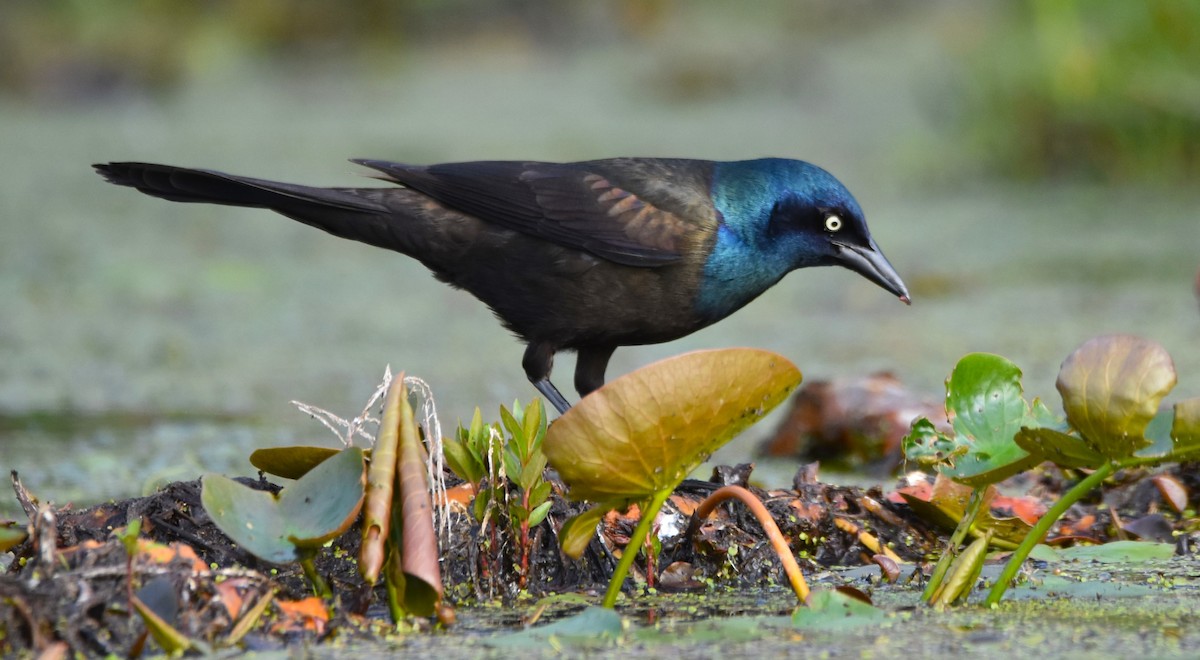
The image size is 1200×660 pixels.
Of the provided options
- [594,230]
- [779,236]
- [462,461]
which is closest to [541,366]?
[594,230]

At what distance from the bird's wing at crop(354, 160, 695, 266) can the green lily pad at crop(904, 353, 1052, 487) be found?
112cm

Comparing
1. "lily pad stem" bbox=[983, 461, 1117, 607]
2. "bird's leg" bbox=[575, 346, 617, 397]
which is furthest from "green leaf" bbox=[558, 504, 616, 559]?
"bird's leg" bbox=[575, 346, 617, 397]

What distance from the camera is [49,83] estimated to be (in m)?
9.57

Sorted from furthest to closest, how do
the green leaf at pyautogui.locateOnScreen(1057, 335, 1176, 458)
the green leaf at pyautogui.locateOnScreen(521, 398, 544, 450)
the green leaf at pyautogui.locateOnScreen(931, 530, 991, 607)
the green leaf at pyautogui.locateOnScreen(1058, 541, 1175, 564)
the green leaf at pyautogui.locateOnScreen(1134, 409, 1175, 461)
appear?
1. the green leaf at pyautogui.locateOnScreen(1058, 541, 1175, 564)
2. the green leaf at pyautogui.locateOnScreen(521, 398, 544, 450)
3. the green leaf at pyautogui.locateOnScreen(931, 530, 991, 607)
4. the green leaf at pyautogui.locateOnScreen(1134, 409, 1175, 461)
5. the green leaf at pyautogui.locateOnScreen(1057, 335, 1176, 458)

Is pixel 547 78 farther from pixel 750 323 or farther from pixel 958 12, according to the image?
pixel 750 323

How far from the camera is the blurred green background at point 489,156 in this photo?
486 cm

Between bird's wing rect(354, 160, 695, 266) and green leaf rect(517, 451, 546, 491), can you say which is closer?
green leaf rect(517, 451, 546, 491)

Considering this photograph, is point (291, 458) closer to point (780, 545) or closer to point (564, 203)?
point (780, 545)

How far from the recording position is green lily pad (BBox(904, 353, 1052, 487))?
2.34m

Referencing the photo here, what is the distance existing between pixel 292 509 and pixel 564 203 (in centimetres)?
148

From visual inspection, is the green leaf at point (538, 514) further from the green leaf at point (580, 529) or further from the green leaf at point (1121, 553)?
the green leaf at point (1121, 553)

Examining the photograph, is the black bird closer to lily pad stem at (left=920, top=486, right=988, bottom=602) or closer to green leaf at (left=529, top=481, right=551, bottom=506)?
green leaf at (left=529, top=481, right=551, bottom=506)

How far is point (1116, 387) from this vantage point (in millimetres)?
2086

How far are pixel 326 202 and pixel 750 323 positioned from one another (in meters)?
2.46
